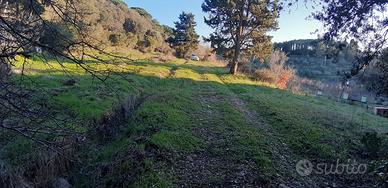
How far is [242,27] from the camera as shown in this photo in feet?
100

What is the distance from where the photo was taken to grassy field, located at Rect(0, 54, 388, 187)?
21.8 feet

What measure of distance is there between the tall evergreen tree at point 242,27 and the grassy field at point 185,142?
17181mm

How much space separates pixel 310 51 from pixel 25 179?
78.9m

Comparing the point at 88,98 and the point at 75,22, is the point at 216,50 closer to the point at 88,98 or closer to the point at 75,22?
the point at 88,98

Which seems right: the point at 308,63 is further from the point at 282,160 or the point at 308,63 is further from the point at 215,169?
the point at 215,169

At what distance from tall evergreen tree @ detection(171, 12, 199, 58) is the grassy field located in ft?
120

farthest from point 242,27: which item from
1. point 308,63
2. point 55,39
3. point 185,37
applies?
point 308,63

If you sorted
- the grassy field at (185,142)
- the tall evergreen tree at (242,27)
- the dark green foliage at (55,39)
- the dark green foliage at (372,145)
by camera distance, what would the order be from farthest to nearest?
the tall evergreen tree at (242,27) < the dark green foliage at (372,145) < the grassy field at (185,142) < the dark green foliage at (55,39)

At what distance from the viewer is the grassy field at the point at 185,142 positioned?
6637 mm

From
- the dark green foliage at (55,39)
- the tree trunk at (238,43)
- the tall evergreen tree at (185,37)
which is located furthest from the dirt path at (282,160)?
the tall evergreen tree at (185,37)

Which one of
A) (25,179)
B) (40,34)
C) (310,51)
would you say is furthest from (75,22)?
(310,51)

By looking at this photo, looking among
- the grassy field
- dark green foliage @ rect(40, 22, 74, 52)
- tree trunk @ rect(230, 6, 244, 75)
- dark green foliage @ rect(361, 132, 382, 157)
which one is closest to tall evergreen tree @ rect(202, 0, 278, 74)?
tree trunk @ rect(230, 6, 244, 75)

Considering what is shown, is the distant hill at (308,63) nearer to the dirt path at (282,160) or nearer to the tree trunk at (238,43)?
the tree trunk at (238,43)

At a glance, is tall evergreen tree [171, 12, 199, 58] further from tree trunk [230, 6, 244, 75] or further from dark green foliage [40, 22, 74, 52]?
dark green foliage [40, 22, 74, 52]
